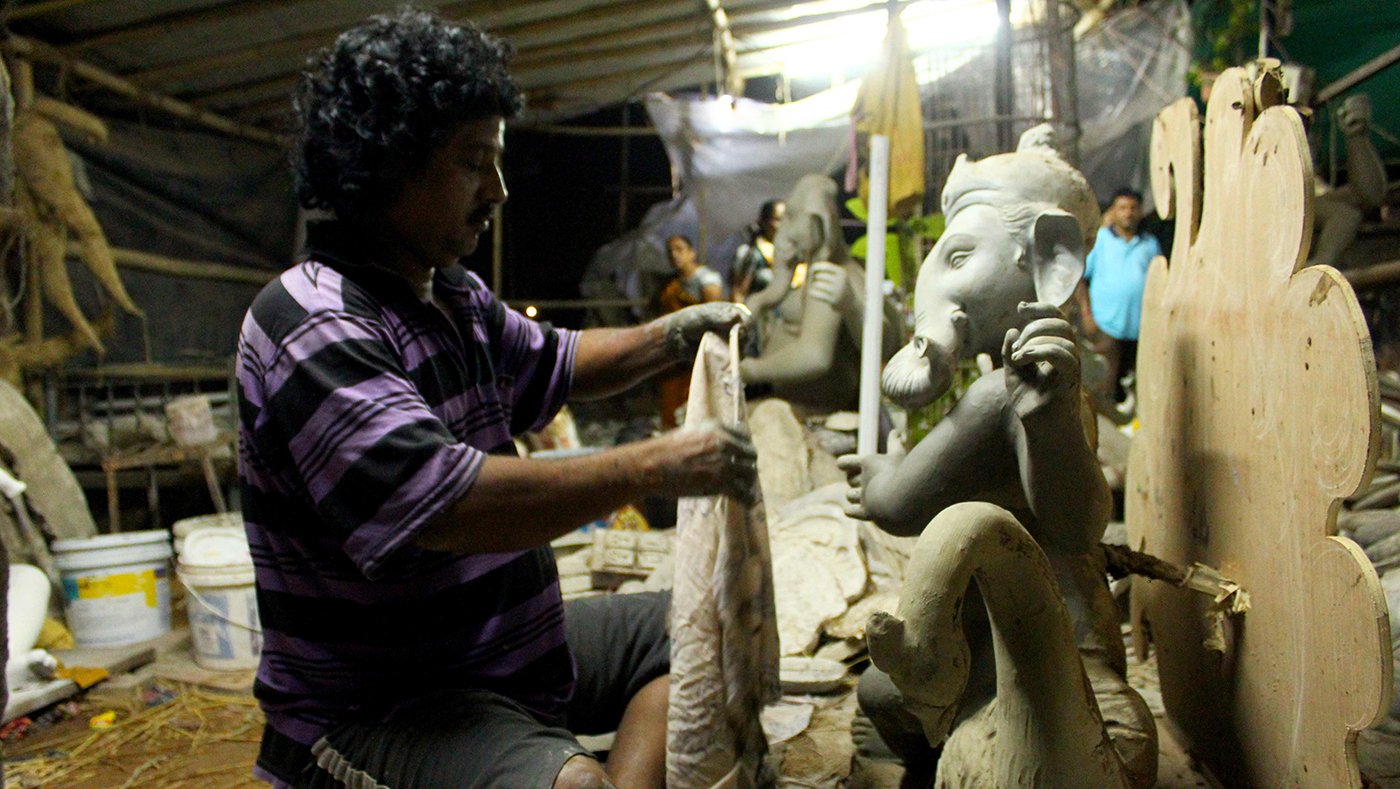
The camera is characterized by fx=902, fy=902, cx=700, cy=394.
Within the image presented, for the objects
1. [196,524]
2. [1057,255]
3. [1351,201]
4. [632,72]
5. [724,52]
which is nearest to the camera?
[1057,255]

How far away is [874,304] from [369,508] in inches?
54.3

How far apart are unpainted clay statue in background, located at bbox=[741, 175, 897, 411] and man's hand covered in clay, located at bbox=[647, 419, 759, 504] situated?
3084 millimetres

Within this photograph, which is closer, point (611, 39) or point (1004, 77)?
point (1004, 77)

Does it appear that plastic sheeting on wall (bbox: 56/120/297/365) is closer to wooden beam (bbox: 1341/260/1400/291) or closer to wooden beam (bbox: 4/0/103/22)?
wooden beam (bbox: 4/0/103/22)

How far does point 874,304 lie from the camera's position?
2.28 meters

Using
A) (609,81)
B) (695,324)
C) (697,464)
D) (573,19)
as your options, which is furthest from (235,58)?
(697,464)

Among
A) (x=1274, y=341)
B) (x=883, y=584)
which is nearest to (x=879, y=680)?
(x=1274, y=341)

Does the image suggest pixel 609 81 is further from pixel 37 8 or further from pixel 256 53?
pixel 37 8

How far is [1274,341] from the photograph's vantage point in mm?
1478

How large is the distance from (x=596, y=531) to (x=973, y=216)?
7.74ft

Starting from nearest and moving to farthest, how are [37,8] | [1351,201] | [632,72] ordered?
[37,8] → [1351,201] → [632,72]

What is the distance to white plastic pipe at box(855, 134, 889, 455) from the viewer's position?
213 cm

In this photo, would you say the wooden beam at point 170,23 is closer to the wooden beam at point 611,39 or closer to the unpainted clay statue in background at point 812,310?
the wooden beam at point 611,39

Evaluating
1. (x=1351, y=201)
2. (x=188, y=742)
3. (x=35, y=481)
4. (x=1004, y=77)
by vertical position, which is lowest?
(x=188, y=742)
